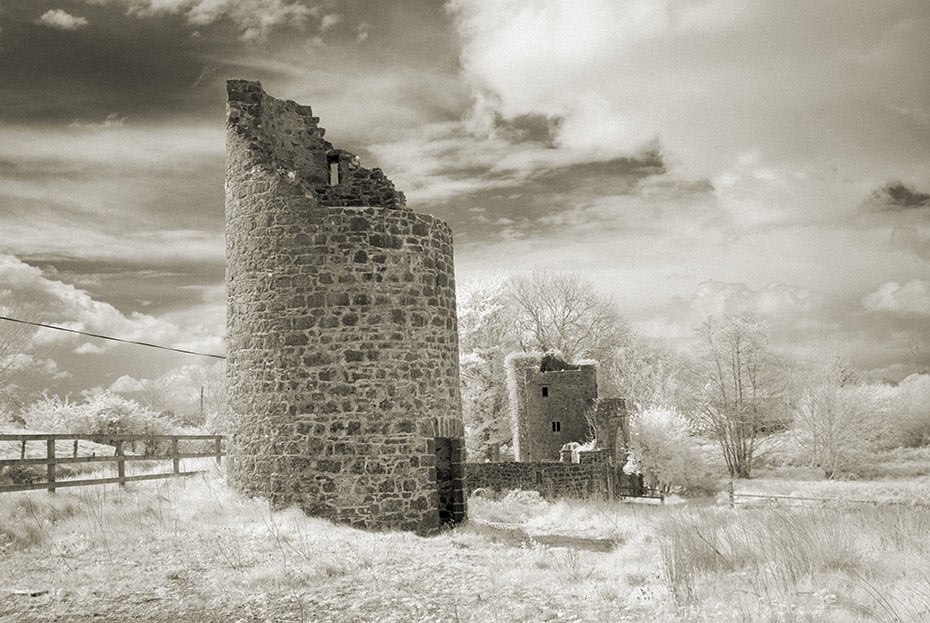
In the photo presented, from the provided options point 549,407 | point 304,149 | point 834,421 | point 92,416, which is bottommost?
point 834,421

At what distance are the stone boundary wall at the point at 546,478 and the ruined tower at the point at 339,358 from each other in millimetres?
12523

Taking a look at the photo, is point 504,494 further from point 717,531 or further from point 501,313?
point 501,313

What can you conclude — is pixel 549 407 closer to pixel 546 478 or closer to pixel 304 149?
pixel 546 478

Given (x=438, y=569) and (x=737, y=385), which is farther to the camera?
(x=737, y=385)

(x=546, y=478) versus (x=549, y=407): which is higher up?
(x=549, y=407)

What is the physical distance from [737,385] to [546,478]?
24.5 meters

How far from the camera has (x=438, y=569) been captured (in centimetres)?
888

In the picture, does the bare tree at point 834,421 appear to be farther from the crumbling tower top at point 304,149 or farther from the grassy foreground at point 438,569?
the crumbling tower top at point 304,149

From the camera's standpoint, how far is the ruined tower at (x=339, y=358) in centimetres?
1205

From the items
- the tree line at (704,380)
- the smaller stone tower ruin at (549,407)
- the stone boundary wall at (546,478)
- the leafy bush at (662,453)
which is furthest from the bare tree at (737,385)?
the stone boundary wall at (546,478)

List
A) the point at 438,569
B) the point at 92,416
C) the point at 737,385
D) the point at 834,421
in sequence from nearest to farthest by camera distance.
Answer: the point at 438,569 < the point at 92,416 < the point at 834,421 < the point at 737,385

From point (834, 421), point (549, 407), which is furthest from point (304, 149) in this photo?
point (834, 421)

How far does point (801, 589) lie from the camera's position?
276 inches

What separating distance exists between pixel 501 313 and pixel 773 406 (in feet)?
60.7
